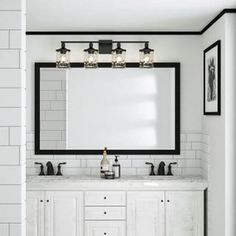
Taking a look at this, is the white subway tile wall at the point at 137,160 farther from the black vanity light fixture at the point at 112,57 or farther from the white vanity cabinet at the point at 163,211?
the black vanity light fixture at the point at 112,57

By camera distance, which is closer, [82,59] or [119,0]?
[119,0]

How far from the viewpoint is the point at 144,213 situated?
15.7ft

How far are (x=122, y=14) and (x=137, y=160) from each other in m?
1.66

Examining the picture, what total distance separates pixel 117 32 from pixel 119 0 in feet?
4.42

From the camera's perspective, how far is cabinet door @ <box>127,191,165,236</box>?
477 centimetres

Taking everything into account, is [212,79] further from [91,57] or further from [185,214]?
[185,214]

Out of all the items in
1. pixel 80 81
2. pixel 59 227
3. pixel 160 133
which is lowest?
pixel 59 227

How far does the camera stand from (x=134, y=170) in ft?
17.0

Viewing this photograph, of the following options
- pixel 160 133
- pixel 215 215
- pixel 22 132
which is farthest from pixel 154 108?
pixel 22 132

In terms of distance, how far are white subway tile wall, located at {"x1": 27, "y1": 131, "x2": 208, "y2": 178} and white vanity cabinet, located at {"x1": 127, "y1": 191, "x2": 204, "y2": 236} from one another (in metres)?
0.46

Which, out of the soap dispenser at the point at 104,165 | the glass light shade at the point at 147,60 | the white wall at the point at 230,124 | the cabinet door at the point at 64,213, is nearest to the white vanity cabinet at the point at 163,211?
the soap dispenser at the point at 104,165

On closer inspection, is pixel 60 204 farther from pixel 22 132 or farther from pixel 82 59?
pixel 22 132
